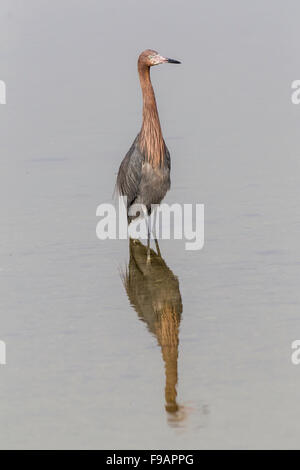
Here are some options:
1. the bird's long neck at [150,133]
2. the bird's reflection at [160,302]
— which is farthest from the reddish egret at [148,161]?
the bird's reflection at [160,302]

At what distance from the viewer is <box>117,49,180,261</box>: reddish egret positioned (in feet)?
40.9

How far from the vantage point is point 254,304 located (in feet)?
33.1

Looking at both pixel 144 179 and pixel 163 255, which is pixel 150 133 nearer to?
pixel 144 179

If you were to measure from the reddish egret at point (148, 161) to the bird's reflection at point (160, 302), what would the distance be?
0.52 meters

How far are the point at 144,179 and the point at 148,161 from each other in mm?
197

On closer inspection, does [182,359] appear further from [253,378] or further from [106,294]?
[106,294]

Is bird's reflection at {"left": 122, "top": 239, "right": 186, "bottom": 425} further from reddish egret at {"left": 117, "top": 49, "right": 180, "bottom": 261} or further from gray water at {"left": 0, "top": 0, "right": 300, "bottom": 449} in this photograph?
reddish egret at {"left": 117, "top": 49, "right": 180, "bottom": 261}

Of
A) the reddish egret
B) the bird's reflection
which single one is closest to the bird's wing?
the reddish egret

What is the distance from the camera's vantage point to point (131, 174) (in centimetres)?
1258

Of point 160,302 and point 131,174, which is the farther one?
point 131,174

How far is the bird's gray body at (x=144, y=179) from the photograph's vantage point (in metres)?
12.5

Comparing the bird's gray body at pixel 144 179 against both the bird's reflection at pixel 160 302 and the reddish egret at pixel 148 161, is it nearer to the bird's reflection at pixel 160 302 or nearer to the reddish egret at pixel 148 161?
the reddish egret at pixel 148 161

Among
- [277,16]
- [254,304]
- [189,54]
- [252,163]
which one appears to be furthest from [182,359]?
[277,16]

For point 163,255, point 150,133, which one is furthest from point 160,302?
point 150,133
